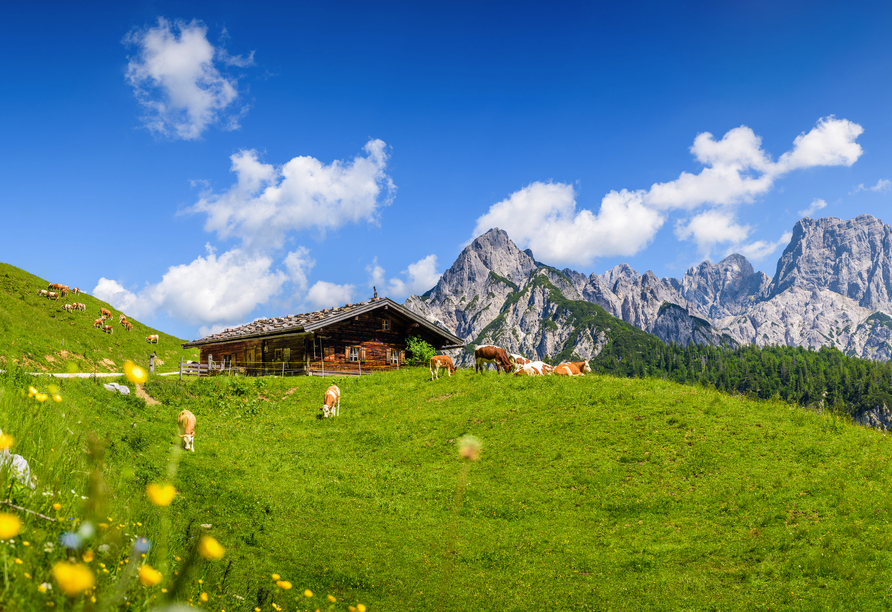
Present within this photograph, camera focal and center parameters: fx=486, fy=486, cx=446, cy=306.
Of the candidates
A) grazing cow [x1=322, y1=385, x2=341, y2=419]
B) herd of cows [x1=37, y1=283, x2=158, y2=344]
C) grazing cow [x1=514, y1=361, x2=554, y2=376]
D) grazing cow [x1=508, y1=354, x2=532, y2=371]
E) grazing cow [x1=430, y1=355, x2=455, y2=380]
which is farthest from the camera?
herd of cows [x1=37, y1=283, x2=158, y2=344]

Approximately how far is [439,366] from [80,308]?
1850 inches


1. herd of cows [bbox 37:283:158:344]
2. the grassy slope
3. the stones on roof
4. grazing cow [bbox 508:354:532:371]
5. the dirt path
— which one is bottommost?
the grassy slope

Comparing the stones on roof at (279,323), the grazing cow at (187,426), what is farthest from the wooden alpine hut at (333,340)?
the grazing cow at (187,426)

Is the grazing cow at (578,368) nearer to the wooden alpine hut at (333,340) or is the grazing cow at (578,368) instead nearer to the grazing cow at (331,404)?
the wooden alpine hut at (333,340)

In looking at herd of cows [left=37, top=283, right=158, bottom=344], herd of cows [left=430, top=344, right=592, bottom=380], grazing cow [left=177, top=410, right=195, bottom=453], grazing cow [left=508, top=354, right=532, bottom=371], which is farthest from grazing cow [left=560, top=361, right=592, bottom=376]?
herd of cows [left=37, top=283, right=158, bottom=344]

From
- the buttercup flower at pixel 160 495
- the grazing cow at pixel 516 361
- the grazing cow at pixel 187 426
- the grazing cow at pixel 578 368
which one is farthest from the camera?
the grazing cow at pixel 516 361

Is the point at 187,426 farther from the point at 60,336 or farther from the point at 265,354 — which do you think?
the point at 60,336

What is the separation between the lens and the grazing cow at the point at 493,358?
98.8 ft

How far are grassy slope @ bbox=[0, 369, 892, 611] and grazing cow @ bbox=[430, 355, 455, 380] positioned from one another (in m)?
4.88

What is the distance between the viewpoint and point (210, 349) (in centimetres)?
4788

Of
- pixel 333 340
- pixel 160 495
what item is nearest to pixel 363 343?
pixel 333 340

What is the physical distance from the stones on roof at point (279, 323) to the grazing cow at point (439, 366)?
391 inches

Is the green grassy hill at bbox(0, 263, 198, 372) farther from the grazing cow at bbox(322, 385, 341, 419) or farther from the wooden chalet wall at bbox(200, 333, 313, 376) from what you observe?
the grazing cow at bbox(322, 385, 341, 419)

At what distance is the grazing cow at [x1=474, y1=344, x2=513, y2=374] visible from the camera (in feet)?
98.8
